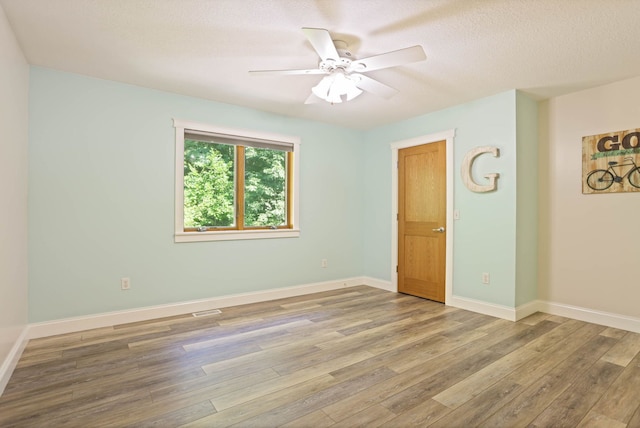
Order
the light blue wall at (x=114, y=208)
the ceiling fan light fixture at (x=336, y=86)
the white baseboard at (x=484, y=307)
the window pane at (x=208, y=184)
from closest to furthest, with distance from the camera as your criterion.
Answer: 1. the ceiling fan light fixture at (x=336, y=86)
2. the light blue wall at (x=114, y=208)
3. the white baseboard at (x=484, y=307)
4. the window pane at (x=208, y=184)

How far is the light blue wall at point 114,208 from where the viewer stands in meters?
2.96

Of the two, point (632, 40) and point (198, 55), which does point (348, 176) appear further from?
point (632, 40)

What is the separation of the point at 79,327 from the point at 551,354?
13.6 feet

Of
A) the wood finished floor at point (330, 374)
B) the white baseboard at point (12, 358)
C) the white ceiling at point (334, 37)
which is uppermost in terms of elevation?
the white ceiling at point (334, 37)

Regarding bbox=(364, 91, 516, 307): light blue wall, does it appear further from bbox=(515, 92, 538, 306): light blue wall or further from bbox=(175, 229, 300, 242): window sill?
bbox=(175, 229, 300, 242): window sill

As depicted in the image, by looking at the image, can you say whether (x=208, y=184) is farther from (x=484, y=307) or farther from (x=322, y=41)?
(x=484, y=307)

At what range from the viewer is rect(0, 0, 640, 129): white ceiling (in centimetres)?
210

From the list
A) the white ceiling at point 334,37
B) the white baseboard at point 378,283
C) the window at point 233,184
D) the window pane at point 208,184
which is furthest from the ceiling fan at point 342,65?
the white baseboard at point 378,283

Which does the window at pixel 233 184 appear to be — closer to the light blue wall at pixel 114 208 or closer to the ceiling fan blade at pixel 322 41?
the light blue wall at pixel 114 208

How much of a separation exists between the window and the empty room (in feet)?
0.10

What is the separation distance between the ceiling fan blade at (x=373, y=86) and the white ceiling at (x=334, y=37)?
0.21m

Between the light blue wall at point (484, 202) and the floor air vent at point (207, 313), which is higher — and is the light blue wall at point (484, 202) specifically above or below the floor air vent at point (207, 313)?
above

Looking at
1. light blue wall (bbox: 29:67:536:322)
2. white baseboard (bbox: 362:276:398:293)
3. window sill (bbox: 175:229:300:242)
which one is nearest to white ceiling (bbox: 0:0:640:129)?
light blue wall (bbox: 29:67:536:322)

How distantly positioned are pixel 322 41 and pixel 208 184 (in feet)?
7.78
